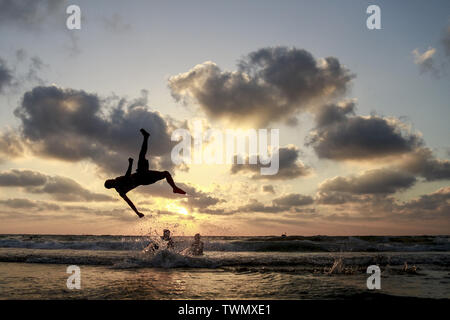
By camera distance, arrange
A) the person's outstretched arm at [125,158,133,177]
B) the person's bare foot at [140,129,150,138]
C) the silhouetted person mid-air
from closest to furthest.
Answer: the person's bare foot at [140,129,150,138] → the silhouetted person mid-air → the person's outstretched arm at [125,158,133,177]

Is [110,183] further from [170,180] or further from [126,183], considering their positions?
[170,180]

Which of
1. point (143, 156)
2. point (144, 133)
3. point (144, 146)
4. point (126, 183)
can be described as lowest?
point (126, 183)

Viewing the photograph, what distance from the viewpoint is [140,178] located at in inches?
344

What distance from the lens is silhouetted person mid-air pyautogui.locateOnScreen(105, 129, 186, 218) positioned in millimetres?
8547

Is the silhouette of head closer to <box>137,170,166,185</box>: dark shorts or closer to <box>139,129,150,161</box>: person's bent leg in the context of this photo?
<box>137,170,166,185</box>: dark shorts

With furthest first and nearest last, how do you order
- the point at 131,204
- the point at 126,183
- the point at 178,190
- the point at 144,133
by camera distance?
1. the point at 131,204
2. the point at 126,183
3. the point at 178,190
4. the point at 144,133

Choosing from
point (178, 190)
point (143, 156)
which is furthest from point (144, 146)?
point (178, 190)

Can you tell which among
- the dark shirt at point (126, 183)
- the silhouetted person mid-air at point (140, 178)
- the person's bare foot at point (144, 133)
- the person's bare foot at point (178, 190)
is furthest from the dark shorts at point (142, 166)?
the person's bare foot at point (178, 190)

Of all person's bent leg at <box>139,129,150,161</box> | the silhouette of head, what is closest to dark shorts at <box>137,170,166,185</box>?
person's bent leg at <box>139,129,150,161</box>
